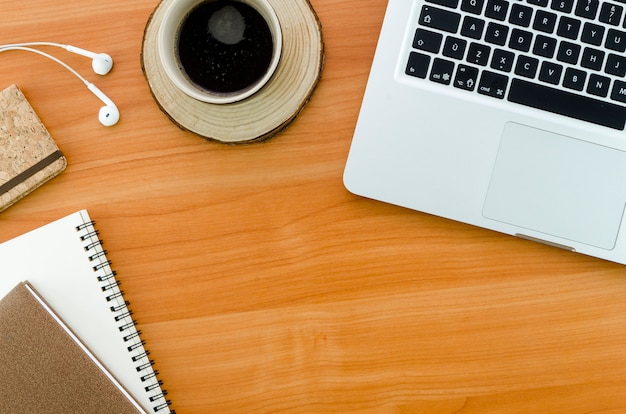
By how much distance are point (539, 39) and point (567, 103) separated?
0.07 meters

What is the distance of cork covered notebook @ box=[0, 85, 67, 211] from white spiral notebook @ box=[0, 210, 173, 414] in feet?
0.17

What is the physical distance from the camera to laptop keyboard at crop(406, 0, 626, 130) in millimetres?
560

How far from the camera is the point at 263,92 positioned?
1.82ft

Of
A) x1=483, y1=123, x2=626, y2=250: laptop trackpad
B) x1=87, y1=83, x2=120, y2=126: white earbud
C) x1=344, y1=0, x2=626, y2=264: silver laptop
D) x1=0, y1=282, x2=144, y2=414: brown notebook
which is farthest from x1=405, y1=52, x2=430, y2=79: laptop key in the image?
x1=0, y1=282, x2=144, y2=414: brown notebook

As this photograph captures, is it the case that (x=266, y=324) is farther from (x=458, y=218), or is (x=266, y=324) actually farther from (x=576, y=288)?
(x=576, y=288)

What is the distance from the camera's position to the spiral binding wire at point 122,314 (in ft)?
2.00

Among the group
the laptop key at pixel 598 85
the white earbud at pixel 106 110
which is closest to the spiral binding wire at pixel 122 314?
the white earbud at pixel 106 110

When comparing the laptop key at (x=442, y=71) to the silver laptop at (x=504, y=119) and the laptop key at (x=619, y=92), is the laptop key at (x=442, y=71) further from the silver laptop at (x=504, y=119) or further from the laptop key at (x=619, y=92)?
the laptop key at (x=619, y=92)

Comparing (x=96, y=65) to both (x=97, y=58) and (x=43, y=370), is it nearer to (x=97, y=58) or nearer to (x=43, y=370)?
(x=97, y=58)

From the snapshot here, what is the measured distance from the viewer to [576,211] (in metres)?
0.59

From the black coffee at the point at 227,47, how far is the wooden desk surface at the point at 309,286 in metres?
0.10

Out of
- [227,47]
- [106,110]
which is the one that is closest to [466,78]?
[227,47]

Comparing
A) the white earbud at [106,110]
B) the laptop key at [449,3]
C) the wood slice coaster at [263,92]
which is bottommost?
the white earbud at [106,110]

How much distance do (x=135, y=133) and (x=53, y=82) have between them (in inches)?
4.3
